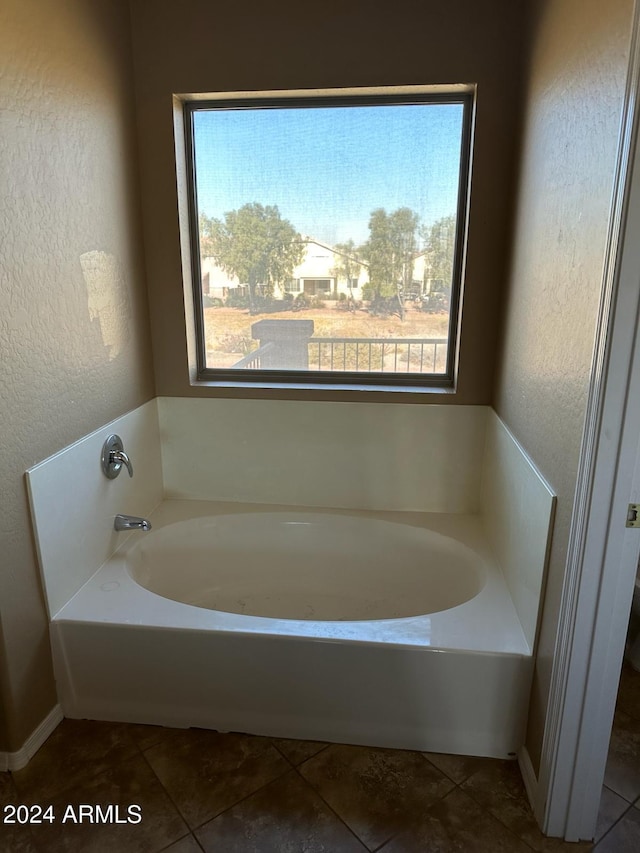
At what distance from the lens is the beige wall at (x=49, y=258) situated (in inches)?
57.6

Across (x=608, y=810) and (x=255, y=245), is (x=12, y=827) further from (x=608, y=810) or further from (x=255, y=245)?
(x=255, y=245)

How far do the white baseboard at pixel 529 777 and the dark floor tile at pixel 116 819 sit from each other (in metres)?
0.95

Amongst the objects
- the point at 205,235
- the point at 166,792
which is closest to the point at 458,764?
the point at 166,792

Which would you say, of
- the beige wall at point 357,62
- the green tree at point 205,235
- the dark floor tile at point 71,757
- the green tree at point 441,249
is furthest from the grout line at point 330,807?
the green tree at point 205,235

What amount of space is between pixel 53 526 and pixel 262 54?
1865mm

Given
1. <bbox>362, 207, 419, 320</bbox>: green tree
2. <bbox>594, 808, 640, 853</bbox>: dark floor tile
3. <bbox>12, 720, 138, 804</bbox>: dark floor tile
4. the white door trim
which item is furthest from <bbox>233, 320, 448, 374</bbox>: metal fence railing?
<bbox>594, 808, 640, 853</bbox>: dark floor tile

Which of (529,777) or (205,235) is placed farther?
(205,235)

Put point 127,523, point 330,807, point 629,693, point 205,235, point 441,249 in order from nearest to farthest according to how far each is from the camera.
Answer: point 330,807
point 629,693
point 127,523
point 441,249
point 205,235

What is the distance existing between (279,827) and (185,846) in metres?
0.25

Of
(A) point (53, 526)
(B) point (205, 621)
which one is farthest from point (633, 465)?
(A) point (53, 526)

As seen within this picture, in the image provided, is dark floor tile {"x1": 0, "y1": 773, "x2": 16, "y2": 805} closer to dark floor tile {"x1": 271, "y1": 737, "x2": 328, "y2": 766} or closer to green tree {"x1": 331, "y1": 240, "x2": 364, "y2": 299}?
dark floor tile {"x1": 271, "y1": 737, "x2": 328, "y2": 766}

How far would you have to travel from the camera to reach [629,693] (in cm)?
199

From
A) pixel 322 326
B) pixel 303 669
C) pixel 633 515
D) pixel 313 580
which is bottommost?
pixel 313 580

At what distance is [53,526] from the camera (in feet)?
5.58
